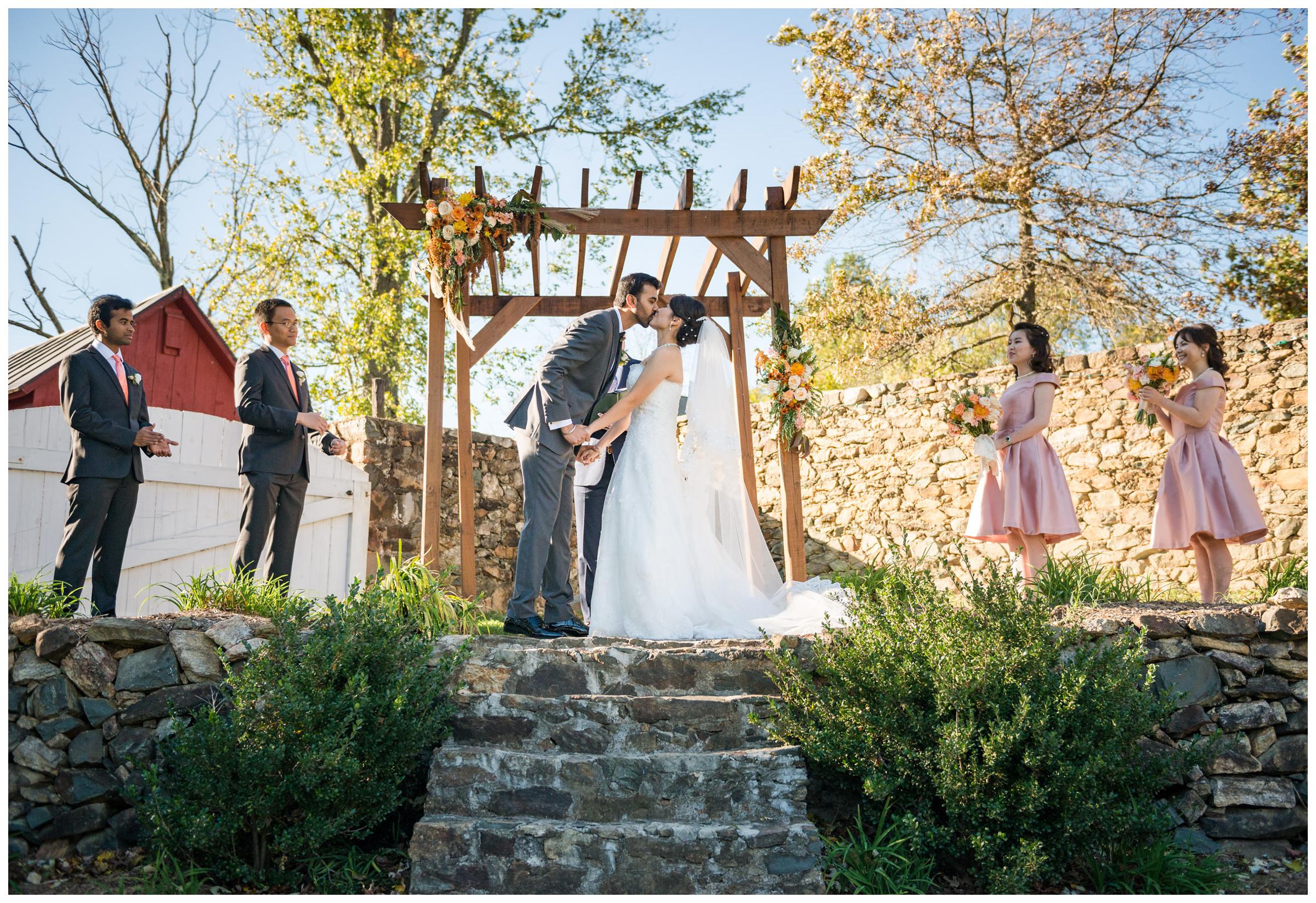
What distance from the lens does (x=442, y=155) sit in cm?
1495

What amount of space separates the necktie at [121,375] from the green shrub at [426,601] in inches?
56.5

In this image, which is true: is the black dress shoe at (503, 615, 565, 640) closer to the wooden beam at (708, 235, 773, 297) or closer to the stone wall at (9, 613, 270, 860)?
the stone wall at (9, 613, 270, 860)

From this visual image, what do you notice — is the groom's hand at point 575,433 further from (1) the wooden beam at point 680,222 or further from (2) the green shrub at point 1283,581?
(2) the green shrub at point 1283,581

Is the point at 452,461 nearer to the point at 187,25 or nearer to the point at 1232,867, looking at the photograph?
the point at 1232,867

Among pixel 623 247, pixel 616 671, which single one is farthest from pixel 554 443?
pixel 623 247

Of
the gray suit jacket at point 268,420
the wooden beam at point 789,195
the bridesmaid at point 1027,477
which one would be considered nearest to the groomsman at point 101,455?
the gray suit jacket at point 268,420

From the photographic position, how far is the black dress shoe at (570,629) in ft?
15.3

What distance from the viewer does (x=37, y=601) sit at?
3.79m

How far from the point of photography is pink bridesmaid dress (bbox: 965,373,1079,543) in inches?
199

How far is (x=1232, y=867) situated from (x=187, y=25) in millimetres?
16543

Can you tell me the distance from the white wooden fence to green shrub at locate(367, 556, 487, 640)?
3.37 feet

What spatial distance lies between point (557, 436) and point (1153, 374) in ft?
10.9

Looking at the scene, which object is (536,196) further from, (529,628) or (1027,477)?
(1027,477)


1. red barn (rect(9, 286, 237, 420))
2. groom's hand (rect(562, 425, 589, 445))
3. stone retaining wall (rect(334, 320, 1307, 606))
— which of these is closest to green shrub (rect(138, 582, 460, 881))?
groom's hand (rect(562, 425, 589, 445))
